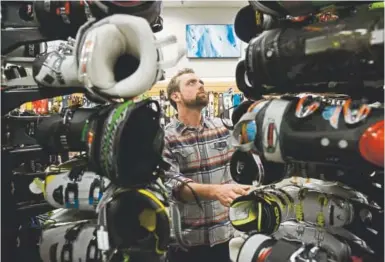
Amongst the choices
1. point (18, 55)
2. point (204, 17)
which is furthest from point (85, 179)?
point (204, 17)

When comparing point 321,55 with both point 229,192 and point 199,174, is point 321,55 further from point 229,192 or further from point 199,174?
point 199,174

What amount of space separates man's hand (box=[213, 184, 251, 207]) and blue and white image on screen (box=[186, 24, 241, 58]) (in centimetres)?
307

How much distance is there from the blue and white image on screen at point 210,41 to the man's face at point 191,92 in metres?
2.49

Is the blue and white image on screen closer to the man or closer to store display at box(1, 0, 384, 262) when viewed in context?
the man

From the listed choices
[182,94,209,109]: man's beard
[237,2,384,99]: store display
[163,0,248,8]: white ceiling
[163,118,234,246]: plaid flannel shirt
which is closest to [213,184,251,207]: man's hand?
[163,118,234,246]: plaid flannel shirt

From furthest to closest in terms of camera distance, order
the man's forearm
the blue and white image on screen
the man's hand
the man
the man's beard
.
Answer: the blue and white image on screen
the man's beard
the man
the man's forearm
the man's hand

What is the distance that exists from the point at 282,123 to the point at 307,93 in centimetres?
22

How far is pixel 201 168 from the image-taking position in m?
1.92

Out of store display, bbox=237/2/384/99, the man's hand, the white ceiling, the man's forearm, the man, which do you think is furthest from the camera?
the white ceiling

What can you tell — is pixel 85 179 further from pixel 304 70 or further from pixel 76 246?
pixel 304 70

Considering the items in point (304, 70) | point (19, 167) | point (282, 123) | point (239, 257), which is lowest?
point (239, 257)

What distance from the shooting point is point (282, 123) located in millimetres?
1078

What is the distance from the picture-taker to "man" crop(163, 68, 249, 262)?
1.86 m

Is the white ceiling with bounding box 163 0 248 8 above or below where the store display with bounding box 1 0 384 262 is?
above
